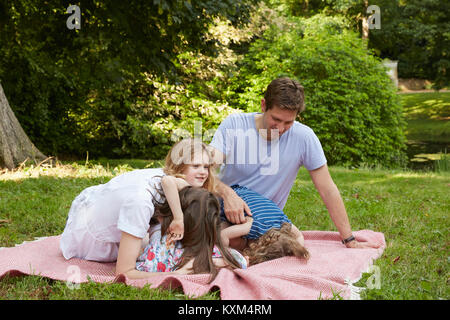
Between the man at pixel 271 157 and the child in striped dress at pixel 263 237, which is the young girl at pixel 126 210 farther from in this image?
the man at pixel 271 157

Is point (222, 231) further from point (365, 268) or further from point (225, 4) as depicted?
point (225, 4)

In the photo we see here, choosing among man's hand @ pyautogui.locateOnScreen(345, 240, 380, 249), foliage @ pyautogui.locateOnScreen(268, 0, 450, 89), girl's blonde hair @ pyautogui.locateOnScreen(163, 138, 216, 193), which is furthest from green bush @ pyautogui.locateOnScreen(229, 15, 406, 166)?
foliage @ pyautogui.locateOnScreen(268, 0, 450, 89)

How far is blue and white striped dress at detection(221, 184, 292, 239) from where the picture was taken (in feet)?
11.4

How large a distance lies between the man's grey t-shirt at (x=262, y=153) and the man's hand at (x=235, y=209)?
57 cm

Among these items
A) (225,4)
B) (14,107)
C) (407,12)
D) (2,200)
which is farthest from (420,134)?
(2,200)

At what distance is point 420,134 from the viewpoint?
21203 mm

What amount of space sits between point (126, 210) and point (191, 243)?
49 centimetres

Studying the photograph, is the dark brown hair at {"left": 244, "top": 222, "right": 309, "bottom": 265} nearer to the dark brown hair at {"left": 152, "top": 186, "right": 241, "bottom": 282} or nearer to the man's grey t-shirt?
the dark brown hair at {"left": 152, "top": 186, "right": 241, "bottom": 282}

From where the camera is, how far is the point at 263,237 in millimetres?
3494

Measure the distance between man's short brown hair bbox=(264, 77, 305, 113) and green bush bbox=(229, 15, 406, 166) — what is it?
7613 mm

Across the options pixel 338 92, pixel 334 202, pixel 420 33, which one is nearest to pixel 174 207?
pixel 334 202

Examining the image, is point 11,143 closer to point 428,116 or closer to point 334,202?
point 334,202

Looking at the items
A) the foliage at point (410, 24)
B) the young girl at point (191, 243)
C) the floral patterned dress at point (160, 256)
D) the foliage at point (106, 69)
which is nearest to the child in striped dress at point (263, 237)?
the young girl at point (191, 243)

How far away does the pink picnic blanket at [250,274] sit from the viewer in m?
2.77
